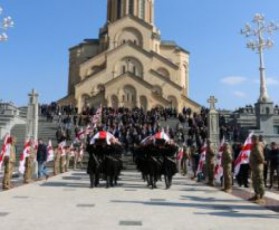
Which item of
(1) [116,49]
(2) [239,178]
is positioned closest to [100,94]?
(1) [116,49]

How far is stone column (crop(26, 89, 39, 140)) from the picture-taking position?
20.9 m

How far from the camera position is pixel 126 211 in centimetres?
956

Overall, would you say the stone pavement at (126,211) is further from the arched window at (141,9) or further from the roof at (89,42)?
the roof at (89,42)

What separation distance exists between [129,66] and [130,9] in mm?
10011

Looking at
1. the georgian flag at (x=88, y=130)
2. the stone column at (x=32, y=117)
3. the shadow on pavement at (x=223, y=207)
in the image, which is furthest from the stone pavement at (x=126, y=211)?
the georgian flag at (x=88, y=130)

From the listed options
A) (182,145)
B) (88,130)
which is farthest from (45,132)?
(182,145)

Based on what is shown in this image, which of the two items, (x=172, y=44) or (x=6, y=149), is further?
(x=172, y=44)

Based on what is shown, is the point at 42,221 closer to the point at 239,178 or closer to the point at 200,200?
the point at 200,200

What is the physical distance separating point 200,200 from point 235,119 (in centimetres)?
2786

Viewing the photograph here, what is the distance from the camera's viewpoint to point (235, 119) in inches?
1539

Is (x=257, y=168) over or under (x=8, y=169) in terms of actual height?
over

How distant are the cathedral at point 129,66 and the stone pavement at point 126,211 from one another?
146 ft

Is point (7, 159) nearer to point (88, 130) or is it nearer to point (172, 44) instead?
point (88, 130)

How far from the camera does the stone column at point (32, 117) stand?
20.9 m
